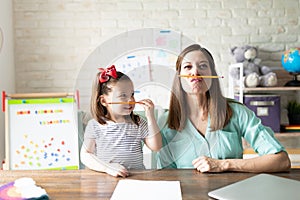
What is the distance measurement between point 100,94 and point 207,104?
451 mm

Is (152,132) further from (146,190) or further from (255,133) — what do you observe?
(255,133)

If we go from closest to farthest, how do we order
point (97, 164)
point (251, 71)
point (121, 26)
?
point (97, 164), point (251, 71), point (121, 26)

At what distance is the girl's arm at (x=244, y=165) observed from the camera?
1.25 metres

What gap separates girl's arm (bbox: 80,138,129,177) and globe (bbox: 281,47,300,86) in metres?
2.15

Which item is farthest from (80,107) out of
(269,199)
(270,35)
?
(270,35)

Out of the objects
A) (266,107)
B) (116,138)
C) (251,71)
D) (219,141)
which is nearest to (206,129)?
(219,141)

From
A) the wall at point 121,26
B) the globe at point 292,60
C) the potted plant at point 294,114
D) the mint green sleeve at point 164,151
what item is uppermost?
the wall at point 121,26

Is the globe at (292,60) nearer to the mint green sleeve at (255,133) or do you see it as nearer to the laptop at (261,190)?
the mint green sleeve at (255,133)

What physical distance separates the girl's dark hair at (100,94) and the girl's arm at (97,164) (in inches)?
4.4

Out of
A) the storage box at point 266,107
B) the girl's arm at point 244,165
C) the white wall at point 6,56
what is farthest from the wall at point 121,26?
the girl's arm at point 244,165

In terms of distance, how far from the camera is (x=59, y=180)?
3.94 ft

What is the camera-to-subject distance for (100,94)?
1053mm

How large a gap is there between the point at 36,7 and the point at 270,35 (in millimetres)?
2022

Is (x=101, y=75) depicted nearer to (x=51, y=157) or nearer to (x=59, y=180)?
(x=59, y=180)
